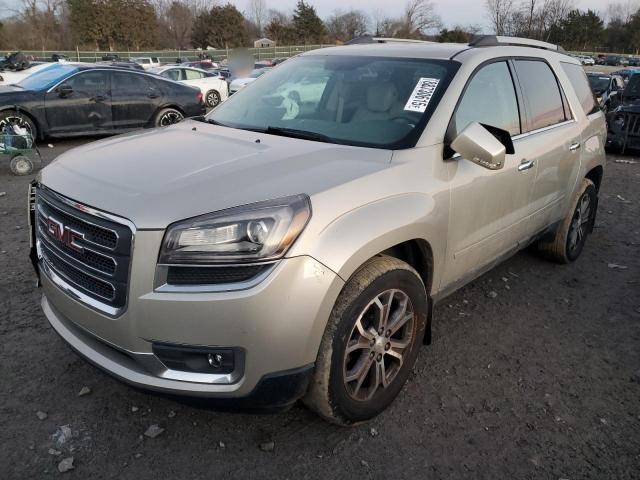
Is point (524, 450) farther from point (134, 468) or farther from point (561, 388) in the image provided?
point (134, 468)

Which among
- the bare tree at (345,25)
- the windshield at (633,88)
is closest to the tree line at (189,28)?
the bare tree at (345,25)

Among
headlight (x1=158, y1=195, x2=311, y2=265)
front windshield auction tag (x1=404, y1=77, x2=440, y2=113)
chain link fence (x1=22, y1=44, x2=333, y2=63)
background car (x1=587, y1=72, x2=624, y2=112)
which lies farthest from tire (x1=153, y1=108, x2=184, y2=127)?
chain link fence (x1=22, y1=44, x2=333, y2=63)

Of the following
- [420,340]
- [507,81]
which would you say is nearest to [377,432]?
[420,340]

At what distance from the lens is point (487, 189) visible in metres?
3.18

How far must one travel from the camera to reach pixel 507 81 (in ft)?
11.7

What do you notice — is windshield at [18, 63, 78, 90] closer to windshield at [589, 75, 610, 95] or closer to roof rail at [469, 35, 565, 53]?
roof rail at [469, 35, 565, 53]

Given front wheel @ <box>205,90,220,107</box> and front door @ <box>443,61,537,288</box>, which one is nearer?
front door @ <box>443,61,537,288</box>

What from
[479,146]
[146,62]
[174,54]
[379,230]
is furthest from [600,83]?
[174,54]

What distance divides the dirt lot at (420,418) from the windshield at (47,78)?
24.3 feet

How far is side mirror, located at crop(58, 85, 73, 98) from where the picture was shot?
9.90 meters

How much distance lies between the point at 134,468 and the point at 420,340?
1.57 meters

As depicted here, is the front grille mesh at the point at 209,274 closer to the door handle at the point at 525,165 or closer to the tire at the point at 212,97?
the door handle at the point at 525,165

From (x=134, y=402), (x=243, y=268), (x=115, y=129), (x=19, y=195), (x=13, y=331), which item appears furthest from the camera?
(x=115, y=129)

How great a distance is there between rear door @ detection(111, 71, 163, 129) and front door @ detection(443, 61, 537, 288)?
29.3 ft
